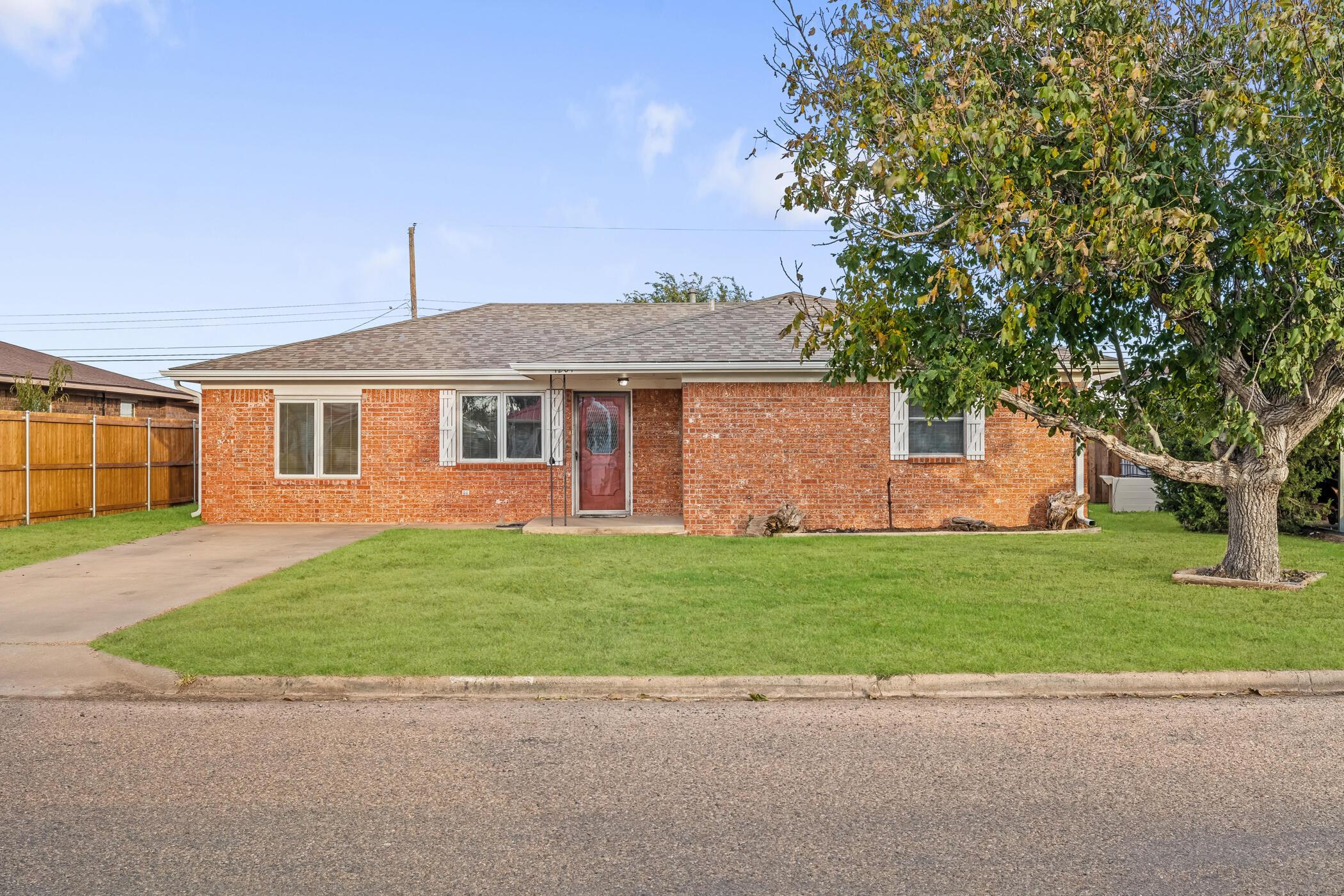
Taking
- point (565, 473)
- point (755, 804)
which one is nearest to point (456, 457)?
Answer: point (565, 473)

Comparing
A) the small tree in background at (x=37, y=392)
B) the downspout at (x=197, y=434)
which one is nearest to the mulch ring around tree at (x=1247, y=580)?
the downspout at (x=197, y=434)

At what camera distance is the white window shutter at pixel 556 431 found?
17719 millimetres

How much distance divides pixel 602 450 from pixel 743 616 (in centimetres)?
962

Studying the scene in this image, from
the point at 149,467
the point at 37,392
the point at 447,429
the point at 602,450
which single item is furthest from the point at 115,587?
the point at 37,392

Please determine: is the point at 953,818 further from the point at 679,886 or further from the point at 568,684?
the point at 568,684

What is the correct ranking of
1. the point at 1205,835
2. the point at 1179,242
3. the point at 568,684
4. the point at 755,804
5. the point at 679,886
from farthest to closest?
the point at 1179,242
the point at 568,684
the point at 755,804
the point at 1205,835
the point at 679,886

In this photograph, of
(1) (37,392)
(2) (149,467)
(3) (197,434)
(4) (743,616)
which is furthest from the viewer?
(3) (197,434)

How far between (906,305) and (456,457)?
986 centimetres

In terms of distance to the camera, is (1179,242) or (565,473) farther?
(565,473)

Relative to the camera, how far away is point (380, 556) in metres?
12.8

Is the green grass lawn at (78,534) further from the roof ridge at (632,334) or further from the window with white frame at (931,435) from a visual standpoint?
the window with white frame at (931,435)

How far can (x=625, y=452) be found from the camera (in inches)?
707

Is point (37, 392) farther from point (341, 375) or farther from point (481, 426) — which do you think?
point (481, 426)

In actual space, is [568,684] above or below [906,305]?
below
